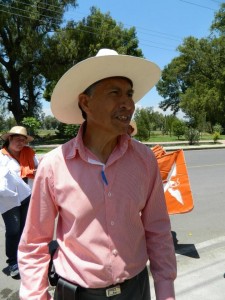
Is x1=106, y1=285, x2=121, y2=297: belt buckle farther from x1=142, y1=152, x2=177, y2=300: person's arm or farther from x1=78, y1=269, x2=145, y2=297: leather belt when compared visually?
x1=142, y1=152, x2=177, y2=300: person's arm

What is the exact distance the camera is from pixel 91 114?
70.1 inches

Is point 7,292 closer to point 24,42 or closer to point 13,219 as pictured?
point 13,219

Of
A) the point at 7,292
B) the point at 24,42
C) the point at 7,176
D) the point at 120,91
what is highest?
the point at 24,42

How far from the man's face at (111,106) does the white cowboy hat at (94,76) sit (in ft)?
0.16

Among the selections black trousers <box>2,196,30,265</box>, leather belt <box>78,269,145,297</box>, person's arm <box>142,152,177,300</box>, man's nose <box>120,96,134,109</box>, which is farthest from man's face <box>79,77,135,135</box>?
black trousers <box>2,196,30,265</box>

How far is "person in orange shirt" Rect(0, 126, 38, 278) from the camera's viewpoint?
4.41m

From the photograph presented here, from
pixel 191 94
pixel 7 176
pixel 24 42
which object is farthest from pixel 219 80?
pixel 7 176

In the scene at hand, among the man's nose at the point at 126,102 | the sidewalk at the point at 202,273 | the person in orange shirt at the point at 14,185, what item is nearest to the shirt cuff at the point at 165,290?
the man's nose at the point at 126,102

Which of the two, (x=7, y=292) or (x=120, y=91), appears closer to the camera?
(x=120, y=91)

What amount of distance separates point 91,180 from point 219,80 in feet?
155

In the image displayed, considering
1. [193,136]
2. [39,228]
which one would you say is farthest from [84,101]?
[193,136]

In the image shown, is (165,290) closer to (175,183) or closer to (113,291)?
(113,291)

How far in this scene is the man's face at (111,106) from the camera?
1716 millimetres

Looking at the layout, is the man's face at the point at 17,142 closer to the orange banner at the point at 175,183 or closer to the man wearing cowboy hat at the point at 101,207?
the orange banner at the point at 175,183
